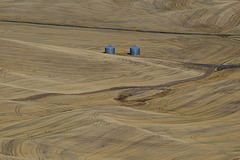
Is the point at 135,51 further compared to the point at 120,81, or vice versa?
the point at 135,51

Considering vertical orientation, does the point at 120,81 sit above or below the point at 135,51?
below

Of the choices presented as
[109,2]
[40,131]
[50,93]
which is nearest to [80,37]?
[109,2]

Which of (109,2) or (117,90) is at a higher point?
(109,2)

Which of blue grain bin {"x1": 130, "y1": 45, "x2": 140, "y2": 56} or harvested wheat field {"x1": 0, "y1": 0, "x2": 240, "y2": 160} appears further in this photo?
blue grain bin {"x1": 130, "y1": 45, "x2": 140, "y2": 56}

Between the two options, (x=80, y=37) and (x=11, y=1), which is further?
(x=11, y=1)

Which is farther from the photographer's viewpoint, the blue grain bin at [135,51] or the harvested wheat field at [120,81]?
the blue grain bin at [135,51]

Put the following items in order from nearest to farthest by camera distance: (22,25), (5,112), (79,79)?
(5,112) → (79,79) → (22,25)

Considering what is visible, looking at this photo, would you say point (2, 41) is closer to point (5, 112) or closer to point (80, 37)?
point (5, 112)

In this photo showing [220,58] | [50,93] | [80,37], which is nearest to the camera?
[50,93]
